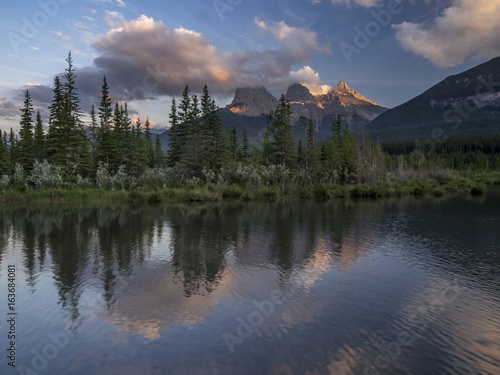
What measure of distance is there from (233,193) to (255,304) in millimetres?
49725

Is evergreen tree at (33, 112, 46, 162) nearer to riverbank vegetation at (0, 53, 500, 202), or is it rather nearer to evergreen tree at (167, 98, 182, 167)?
riverbank vegetation at (0, 53, 500, 202)

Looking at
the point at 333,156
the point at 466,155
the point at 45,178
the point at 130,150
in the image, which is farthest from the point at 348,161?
the point at 466,155

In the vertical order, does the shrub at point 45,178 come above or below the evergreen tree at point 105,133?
below

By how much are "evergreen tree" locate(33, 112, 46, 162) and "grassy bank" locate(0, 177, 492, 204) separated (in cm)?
2304

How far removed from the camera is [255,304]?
12008 mm

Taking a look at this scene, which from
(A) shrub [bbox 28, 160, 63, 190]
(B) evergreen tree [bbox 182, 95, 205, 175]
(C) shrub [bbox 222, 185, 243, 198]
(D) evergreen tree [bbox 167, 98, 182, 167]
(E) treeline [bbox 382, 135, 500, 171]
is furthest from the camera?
(E) treeline [bbox 382, 135, 500, 171]

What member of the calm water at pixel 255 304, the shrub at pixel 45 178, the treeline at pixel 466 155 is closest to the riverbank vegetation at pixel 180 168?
the shrub at pixel 45 178

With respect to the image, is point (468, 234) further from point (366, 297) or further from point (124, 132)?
point (124, 132)

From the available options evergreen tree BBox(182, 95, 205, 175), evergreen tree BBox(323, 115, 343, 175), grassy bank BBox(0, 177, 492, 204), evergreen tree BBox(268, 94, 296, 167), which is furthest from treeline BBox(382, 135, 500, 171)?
evergreen tree BBox(182, 95, 205, 175)

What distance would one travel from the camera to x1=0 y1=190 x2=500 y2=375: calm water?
839cm

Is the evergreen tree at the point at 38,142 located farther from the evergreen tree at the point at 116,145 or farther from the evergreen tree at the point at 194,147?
the evergreen tree at the point at 194,147

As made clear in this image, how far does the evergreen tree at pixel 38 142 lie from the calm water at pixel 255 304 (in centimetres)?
5999

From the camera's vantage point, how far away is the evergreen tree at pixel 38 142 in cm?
7531

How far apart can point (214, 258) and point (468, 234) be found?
68.0ft
